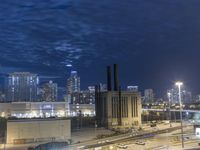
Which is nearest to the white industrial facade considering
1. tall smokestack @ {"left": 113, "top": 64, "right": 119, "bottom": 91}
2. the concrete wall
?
tall smokestack @ {"left": 113, "top": 64, "right": 119, "bottom": 91}

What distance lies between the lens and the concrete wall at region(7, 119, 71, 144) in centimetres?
7388

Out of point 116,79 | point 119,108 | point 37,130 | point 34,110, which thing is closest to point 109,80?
point 116,79

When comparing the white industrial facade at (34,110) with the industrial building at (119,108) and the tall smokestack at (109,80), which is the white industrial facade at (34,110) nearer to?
the tall smokestack at (109,80)

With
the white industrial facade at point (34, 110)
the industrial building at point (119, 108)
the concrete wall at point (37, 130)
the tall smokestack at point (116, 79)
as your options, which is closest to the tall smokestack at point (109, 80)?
the tall smokestack at point (116, 79)

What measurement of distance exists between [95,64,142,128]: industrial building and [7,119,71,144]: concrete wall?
3080cm

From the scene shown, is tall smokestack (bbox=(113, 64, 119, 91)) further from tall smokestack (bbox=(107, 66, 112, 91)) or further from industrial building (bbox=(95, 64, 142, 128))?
tall smokestack (bbox=(107, 66, 112, 91))

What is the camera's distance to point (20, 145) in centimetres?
6988

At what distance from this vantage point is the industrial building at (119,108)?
10806 cm

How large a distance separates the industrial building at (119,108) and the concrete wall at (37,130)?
101ft

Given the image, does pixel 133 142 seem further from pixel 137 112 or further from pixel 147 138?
pixel 137 112

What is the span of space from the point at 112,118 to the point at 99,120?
7609 mm

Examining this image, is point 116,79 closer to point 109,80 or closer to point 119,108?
point 109,80

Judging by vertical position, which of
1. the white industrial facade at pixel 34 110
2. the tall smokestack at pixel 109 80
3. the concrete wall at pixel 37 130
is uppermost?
the tall smokestack at pixel 109 80

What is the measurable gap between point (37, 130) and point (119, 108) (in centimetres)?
3963
